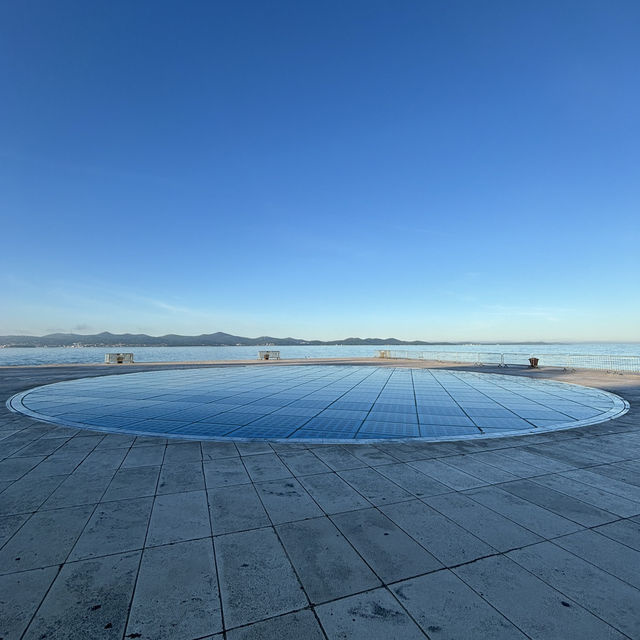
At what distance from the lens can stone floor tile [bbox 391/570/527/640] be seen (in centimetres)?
270

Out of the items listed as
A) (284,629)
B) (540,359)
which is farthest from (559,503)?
(540,359)

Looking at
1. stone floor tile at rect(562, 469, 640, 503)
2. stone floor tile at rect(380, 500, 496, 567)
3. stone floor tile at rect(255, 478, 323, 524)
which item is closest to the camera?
stone floor tile at rect(380, 500, 496, 567)

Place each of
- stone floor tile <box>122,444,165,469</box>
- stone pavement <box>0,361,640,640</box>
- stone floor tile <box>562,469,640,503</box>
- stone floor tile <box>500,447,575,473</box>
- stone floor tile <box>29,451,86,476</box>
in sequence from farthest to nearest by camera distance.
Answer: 1. stone floor tile <box>122,444,165,469</box>
2. stone floor tile <box>500,447,575,473</box>
3. stone floor tile <box>29,451,86,476</box>
4. stone floor tile <box>562,469,640,503</box>
5. stone pavement <box>0,361,640,640</box>

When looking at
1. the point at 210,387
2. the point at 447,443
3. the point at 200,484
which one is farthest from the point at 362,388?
the point at 200,484

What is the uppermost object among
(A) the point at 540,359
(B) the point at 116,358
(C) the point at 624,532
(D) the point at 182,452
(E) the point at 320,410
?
(B) the point at 116,358

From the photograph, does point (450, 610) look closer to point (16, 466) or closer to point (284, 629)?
point (284, 629)

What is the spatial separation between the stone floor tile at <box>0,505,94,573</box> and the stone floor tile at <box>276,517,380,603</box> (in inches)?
93.8

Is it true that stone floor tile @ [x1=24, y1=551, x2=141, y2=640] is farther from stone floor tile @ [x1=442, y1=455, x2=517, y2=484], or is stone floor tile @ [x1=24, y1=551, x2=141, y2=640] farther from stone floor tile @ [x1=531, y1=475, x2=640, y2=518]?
stone floor tile @ [x1=531, y1=475, x2=640, y2=518]

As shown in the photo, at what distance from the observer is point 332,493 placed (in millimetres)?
5234

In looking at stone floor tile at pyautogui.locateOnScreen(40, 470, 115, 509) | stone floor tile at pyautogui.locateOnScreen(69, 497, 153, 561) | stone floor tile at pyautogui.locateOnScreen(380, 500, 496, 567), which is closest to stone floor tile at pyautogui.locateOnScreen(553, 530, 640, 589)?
stone floor tile at pyautogui.locateOnScreen(380, 500, 496, 567)

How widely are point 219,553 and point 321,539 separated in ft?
3.69

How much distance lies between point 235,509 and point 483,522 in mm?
3215

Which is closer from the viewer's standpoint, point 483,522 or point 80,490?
point 483,522

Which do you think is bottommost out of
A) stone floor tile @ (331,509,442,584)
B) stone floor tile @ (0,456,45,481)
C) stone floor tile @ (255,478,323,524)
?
stone floor tile @ (331,509,442,584)
